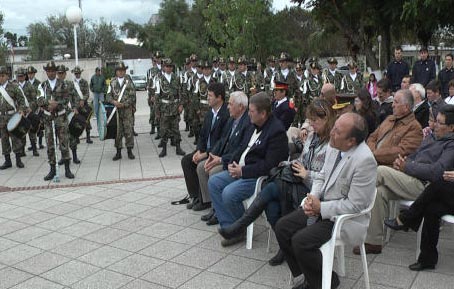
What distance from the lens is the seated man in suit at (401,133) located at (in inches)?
194

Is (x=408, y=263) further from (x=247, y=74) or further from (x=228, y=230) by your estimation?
(x=247, y=74)

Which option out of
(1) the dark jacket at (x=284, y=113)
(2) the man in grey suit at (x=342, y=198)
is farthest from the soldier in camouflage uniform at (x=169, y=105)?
(2) the man in grey suit at (x=342, y=198)

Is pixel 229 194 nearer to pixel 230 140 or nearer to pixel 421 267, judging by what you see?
pixel 230 140

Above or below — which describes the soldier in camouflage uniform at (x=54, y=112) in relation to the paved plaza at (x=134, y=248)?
above

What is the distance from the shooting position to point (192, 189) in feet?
21.2

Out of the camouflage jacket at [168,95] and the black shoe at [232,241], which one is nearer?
the black shoe at [232,241]

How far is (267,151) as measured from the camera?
482cm

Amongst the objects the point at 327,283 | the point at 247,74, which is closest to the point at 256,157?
the point at 327,283

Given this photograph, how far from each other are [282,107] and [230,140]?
1762mm

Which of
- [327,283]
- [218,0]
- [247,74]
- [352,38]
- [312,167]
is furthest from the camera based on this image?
[218,0]

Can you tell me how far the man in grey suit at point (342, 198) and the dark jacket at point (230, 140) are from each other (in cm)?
175

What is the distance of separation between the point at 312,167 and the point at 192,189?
96.1 inches

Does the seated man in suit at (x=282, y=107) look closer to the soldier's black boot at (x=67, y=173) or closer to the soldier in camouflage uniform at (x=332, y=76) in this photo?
the soldier's black boot at (x=67, y=173)

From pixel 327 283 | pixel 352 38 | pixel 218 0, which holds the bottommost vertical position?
pixel 327 283
